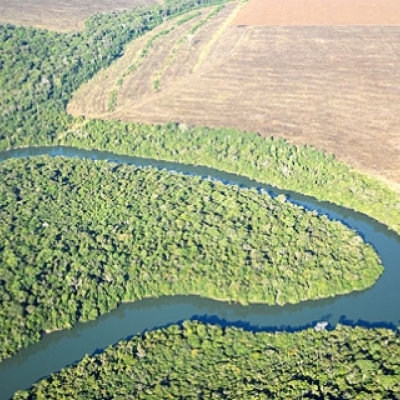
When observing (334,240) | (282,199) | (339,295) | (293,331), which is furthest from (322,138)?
(293,331)

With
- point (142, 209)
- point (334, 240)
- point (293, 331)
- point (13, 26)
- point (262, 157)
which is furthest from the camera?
point (13, 26)

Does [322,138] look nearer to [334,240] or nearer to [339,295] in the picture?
[334,240]

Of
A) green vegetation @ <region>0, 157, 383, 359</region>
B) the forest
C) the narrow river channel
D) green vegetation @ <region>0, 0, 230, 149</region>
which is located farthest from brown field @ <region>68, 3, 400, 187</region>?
the narrow river channel

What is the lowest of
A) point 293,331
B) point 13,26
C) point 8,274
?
point 293,331

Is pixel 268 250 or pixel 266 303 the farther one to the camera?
pixel 268 250

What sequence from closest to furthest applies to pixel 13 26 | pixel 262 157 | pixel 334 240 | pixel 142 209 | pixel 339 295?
pixel 339 295
pixel 334 240
pixel 142 209
pixel 262 157
pixel 13 26

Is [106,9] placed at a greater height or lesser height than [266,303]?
greater

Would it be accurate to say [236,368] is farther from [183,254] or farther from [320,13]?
[320,13]

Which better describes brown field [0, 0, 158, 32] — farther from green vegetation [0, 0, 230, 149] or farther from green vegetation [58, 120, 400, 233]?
green vegetation [58, 120, 400, 233]
